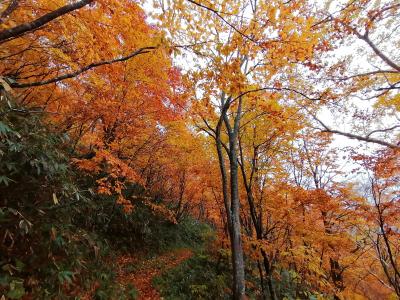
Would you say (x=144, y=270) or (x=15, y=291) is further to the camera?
(x=144, y=270)

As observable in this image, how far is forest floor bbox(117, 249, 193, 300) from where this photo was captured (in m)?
8.97

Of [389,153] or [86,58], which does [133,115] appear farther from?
[389,153]

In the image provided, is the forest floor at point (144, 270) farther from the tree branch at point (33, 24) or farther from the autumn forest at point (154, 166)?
the tree branch at point (33, 24)

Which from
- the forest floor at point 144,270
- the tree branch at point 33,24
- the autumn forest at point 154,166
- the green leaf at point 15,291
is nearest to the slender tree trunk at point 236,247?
the autumn forest at point 154,166

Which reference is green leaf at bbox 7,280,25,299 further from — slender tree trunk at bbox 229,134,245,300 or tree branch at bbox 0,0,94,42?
slender tree trunk at bbox 229,134,245,300

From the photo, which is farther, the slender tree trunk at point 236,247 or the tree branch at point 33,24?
the slender tree trunk at point 236,247

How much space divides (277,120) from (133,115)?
17.1 ft

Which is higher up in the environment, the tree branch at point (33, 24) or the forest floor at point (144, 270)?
the tree branch at point (33, 24)

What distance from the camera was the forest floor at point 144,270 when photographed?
897cm

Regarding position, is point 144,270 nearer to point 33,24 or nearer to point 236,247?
point 236,247

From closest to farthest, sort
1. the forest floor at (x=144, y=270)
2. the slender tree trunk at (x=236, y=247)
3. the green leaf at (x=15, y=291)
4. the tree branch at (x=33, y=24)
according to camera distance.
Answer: the tree branch at (x=33, y=24) < the green leaf at (x=15, y=291) < the slender tree trunk at (x=236, y=247) < the forest floor at (x=144, y=270)

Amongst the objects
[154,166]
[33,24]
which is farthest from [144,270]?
[33,24]

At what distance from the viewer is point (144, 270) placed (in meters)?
10.6

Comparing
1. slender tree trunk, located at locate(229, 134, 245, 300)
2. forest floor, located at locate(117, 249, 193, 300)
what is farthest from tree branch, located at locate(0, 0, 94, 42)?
forest floor, located at locate(117, 249, 193, 300)
